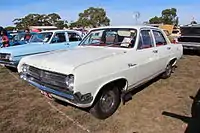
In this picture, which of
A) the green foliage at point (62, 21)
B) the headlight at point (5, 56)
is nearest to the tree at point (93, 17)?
the green foliage at point (62, 21)

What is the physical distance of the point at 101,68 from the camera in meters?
4.12

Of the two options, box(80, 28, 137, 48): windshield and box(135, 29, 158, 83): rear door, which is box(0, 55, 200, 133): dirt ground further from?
box(80, 28, 137, 48): windshield

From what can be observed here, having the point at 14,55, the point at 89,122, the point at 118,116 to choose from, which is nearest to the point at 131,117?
the point at 118,116

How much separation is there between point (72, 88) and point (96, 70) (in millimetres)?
517

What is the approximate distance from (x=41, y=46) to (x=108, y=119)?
554cm

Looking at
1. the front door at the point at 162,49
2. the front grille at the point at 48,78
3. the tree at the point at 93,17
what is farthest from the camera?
the tree at the point at 93,17

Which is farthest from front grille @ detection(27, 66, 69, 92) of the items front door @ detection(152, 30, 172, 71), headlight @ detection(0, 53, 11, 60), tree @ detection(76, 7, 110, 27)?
tree @ detection(76, 7, 110, 27)

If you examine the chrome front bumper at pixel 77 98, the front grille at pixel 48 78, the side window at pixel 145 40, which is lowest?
the chrome front bumper at pixel 77 98

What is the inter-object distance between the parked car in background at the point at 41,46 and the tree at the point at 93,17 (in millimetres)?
69013

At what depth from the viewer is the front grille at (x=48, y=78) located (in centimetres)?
400

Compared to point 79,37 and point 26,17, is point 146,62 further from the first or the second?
point 26,17

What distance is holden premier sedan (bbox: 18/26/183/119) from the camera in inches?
153

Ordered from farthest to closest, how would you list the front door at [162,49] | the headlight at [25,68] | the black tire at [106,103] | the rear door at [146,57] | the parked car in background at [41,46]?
1. the parked car in background at [41,46]
2. the front door at [162,49]
3. the rear door at [146,57]
4. the headlight at [25,68]
5. the black tire at [106,103]

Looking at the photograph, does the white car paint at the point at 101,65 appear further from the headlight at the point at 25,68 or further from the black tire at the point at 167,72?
the black tire at the point at 167,72
